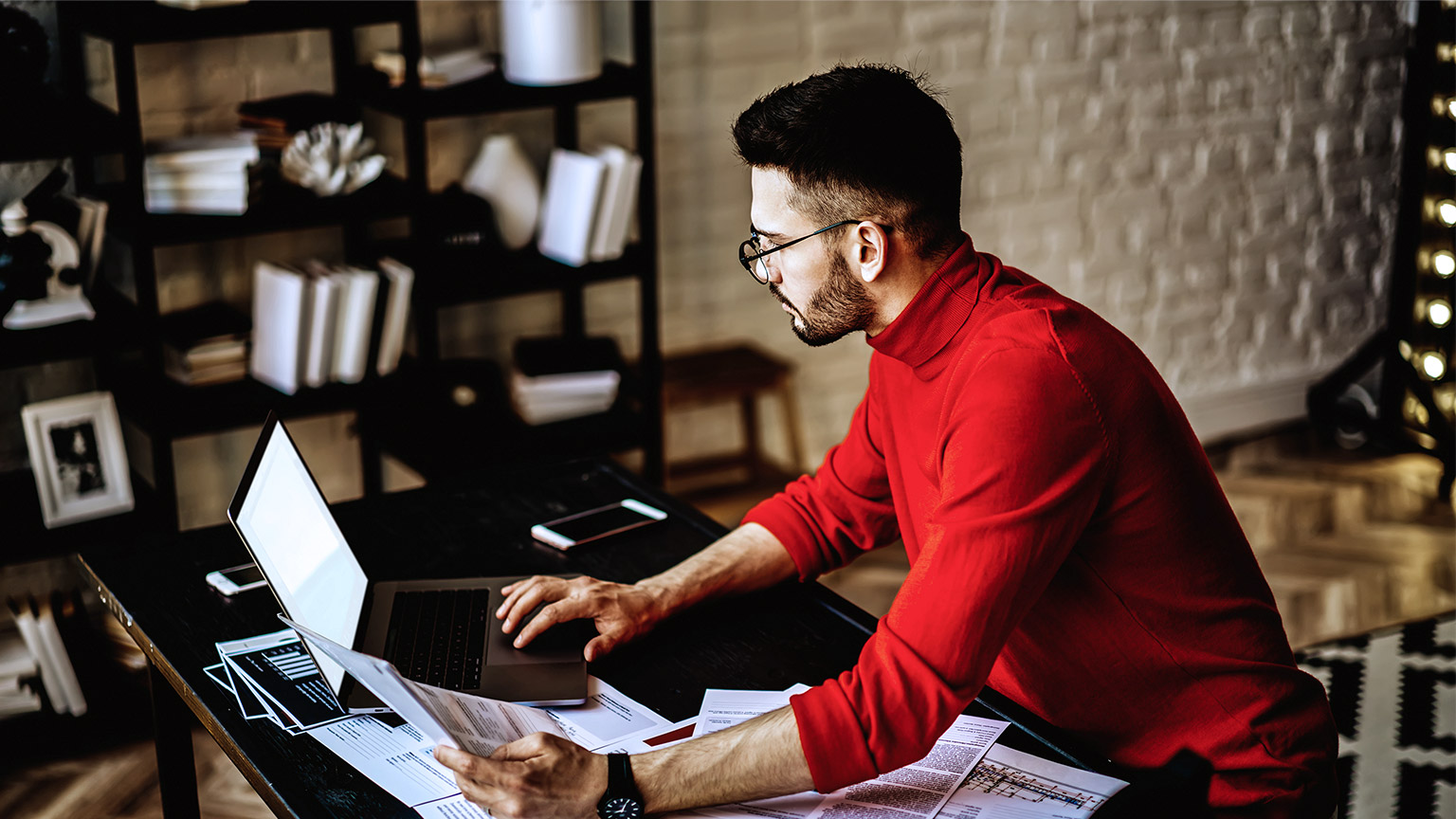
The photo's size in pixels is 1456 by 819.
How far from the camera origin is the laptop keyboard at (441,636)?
64.2 inches

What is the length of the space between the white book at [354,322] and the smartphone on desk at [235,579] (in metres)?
Answer: 1.11

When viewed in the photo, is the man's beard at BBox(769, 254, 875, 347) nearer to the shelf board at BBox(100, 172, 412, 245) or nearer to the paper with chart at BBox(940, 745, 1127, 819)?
the paper with chart at BBox(940, 745, 1127, 819)

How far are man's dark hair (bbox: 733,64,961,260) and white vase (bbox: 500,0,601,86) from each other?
5.13ft

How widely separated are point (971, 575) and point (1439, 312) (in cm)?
338

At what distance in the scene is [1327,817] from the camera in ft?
5.10

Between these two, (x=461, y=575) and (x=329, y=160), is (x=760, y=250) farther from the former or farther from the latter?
(x=329, y=160)

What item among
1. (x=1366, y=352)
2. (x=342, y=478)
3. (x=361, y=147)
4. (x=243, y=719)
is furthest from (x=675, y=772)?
(x=1366, y=352)

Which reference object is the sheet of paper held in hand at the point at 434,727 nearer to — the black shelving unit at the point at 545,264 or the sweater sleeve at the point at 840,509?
the sweater sleeve at the point at 840,509

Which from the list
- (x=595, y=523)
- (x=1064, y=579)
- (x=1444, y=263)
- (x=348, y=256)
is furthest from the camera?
(x=1444, y=263)

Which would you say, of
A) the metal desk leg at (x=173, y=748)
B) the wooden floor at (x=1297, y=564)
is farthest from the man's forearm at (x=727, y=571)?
the wooden floor at (x=1297, y=564)

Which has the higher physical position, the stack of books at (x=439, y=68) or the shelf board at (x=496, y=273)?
the stack of books at (x=439, y=68)

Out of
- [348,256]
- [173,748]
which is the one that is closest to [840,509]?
[173,748]

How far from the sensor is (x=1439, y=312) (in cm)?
413

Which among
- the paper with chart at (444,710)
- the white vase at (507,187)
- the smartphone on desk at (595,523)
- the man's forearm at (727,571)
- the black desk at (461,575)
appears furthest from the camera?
the white vase at (507,187)
